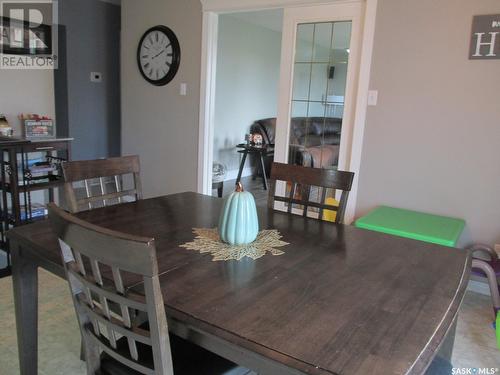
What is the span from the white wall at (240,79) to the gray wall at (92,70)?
1416 mm

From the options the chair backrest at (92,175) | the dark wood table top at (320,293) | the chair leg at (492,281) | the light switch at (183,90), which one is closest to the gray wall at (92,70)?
the light switch at (183,90)

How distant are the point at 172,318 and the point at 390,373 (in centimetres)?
51

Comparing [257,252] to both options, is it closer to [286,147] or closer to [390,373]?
[390,373]

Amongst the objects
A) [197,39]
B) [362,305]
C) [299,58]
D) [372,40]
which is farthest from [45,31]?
[362,305]

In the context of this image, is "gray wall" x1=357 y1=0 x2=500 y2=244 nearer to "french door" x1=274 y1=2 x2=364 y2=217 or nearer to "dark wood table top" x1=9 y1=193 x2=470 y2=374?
"french door" x1=274 y1=2 x2=364 y2=217

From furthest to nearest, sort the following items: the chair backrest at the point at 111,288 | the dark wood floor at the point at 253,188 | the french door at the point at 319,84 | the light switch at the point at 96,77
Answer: the dark wood floor at the point at 253,188 → the light switch at the point at 96,77 → the french door at the point at 319,84 → the chair backrest at the point at 111,288

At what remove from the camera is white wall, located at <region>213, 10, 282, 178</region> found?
591 cm

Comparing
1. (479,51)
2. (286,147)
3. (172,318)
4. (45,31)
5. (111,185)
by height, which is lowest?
(111,185)

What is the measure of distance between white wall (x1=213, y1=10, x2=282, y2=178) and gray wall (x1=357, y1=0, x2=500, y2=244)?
3144 mm

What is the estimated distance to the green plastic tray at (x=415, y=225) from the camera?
2385 mm

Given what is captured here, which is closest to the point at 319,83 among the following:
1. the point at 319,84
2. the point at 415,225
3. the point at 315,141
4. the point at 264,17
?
the point at 319,84

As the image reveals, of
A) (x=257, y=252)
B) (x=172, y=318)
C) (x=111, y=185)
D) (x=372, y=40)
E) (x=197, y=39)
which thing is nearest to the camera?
(x=172, y=318)

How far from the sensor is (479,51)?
2.62 metres

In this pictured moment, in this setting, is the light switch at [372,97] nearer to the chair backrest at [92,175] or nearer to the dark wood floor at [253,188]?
the chair backrest at [92,175]
